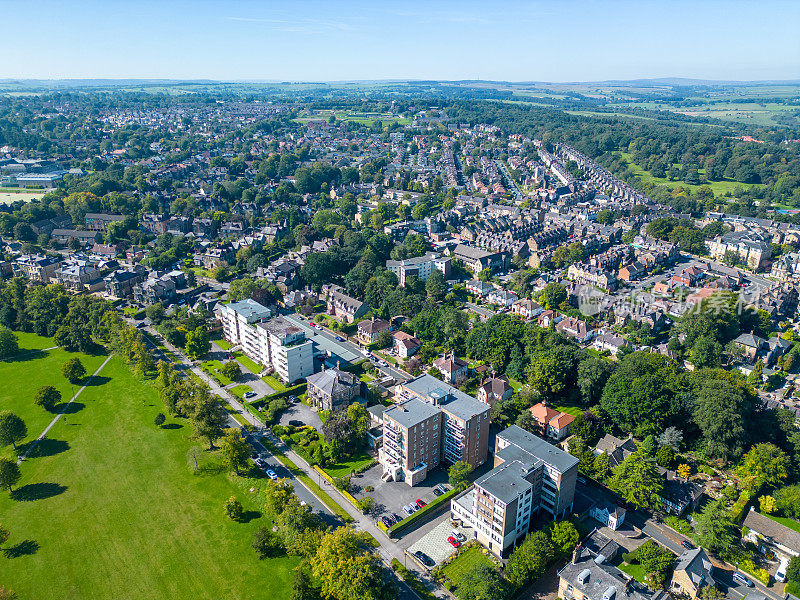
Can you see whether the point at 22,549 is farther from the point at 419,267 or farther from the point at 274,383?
the point at 419,267

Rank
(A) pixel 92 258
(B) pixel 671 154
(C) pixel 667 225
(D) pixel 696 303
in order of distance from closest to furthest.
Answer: (D) pixel 696 303 → (A) pixel 92 258 → (C) pixel 667 225 → (B) pixel 671 154

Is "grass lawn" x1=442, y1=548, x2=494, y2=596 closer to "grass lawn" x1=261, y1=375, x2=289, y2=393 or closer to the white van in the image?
the white van

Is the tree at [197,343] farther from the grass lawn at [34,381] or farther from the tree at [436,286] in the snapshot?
the tree at [436,286]

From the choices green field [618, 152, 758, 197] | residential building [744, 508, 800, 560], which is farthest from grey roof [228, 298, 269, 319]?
green field [618, 152, 758, 197]

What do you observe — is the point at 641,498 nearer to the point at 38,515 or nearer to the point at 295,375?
the point at 295,375

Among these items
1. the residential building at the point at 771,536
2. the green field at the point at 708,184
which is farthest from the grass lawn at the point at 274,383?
the green field at the point at 708,184

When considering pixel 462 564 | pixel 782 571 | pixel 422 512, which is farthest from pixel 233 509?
pixel 782 571

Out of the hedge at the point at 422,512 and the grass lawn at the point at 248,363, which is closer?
the hedge at the point at 422,512

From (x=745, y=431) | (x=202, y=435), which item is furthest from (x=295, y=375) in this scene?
(x=745, y=431)
